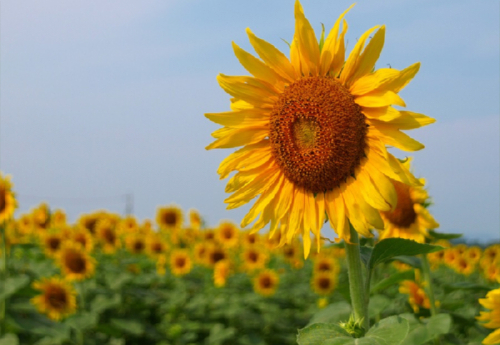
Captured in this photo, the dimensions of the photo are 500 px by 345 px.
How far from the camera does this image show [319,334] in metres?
2.01

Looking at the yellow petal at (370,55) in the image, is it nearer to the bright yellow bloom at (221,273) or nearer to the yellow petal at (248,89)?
the yellow petal at (248,89)

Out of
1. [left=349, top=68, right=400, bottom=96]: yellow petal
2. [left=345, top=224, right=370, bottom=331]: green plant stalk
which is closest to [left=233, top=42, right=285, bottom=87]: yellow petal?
[left=349, top=68, right=400, bottom=96]: yellow petal

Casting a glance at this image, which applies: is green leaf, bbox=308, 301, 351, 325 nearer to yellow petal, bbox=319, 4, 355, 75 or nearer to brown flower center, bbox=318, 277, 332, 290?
yellow petal, bbox=319, 4, 355, 75

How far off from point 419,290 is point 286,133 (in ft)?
7.18

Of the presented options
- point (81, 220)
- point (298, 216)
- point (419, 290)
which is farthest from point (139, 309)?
point (298, 216)

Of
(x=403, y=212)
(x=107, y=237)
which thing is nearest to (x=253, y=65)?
(x=403, y=212)

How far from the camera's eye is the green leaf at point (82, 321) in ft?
20.6

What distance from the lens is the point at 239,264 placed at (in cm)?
998

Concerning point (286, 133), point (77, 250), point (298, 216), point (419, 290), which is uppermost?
point (77, 250)

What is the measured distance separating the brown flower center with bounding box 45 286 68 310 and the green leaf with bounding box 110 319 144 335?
0.61m

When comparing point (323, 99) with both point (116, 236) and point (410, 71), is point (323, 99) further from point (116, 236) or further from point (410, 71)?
point (116, 236)

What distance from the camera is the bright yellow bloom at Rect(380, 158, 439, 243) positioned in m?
3.86

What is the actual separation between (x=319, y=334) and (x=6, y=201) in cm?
538

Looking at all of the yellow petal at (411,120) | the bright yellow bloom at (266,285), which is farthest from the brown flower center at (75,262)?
the yellow petal at (411,120)
